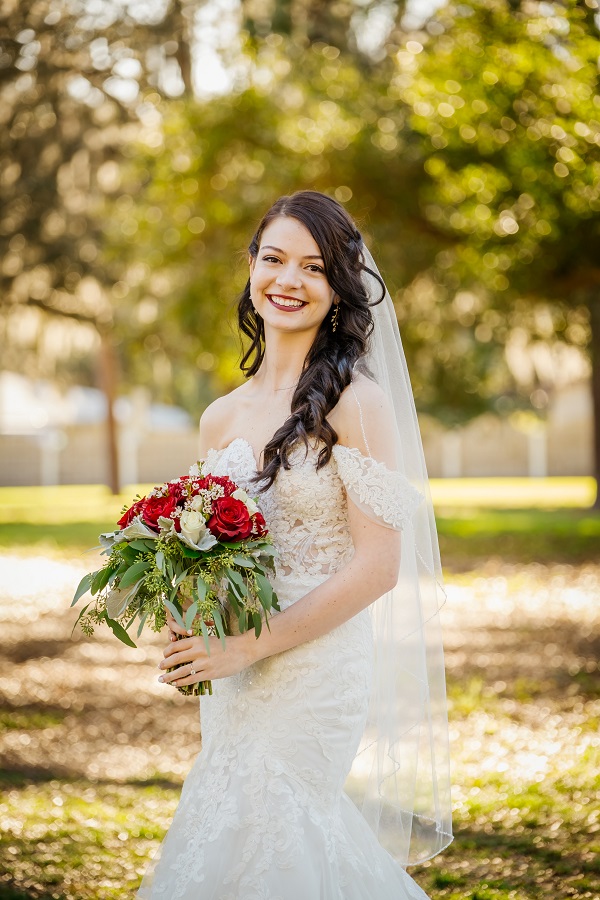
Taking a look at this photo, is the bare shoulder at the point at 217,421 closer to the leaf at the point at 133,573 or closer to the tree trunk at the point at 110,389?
the leaf at the point at 133,573

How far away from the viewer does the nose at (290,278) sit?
309 centimetres

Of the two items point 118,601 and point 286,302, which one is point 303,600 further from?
point 286,302

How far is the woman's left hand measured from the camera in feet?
9.32

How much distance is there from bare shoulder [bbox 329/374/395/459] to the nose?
35 cm

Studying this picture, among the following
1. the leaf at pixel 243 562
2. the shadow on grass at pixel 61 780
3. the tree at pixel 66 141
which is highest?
the tree at pixel 66 141

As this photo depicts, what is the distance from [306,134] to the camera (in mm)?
13422

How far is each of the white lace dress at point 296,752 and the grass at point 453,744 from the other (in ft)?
5.38

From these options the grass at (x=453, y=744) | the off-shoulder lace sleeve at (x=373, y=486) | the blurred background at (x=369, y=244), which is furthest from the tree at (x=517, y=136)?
the off-shoulder lace sleeve at (x=373, y=486)

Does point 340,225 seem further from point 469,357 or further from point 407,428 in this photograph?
point 469,357

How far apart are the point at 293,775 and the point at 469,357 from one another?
20258 mm

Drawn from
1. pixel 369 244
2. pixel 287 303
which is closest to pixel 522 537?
pixel 369 244

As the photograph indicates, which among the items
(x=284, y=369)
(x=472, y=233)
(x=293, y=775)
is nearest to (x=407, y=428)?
(x=284, y=369)

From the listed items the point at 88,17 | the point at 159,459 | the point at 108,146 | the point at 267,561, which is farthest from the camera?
the point at 159,459

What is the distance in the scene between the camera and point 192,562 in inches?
110
